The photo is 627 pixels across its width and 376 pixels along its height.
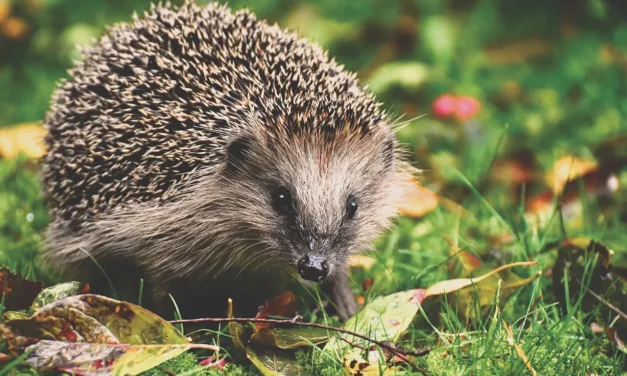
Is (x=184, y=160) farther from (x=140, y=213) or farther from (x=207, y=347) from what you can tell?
(x=207, y=347)

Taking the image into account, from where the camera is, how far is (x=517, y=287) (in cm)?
273

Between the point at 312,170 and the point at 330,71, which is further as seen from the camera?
the point at 330,71

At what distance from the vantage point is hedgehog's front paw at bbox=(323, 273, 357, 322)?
114 inches

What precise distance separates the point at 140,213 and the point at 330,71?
961 mm

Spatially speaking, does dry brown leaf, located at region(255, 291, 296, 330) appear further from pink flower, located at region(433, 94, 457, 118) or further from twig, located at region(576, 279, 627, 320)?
pink flower, located at region(433, 94, 457, 118)

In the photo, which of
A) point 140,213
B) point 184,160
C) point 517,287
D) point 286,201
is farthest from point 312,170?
point 517,287

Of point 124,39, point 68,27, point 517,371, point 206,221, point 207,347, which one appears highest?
point 68,27

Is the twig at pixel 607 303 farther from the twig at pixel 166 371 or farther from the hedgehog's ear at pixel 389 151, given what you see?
the twig at pixel 166 371

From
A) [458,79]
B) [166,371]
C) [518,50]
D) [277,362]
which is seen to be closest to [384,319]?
[277,362]

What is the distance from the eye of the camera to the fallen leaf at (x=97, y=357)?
2047 millimetres

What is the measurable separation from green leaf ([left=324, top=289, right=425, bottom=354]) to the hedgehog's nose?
0.18 m

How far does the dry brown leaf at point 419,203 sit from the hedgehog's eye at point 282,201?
41.4 inches

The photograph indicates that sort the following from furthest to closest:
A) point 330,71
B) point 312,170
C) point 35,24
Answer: point 35,24
point 330,71
point 312,170

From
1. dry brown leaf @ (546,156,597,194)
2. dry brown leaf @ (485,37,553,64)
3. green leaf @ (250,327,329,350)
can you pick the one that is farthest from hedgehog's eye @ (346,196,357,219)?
dry brown leaf @ (485,37,553,64)
